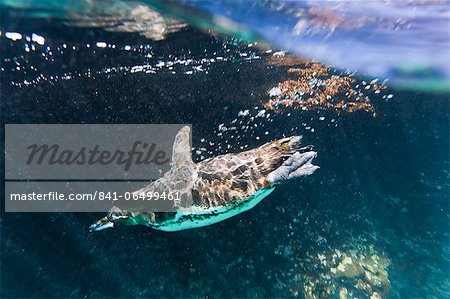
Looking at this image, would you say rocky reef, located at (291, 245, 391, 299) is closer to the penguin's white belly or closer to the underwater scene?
the underwater scene

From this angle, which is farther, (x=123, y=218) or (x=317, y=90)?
(x=317, y=90)

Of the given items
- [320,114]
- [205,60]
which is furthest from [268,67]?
[320,114]

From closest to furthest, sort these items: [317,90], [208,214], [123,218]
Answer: [208,214] < [123,218] < [317,90]

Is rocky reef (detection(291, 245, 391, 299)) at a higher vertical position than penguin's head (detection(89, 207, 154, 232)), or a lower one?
lower

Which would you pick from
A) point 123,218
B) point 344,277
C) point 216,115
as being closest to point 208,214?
point 123,218

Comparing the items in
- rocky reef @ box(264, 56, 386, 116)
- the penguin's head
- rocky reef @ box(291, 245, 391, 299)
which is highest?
rocky reef @ box(264, 56, 386, 116)

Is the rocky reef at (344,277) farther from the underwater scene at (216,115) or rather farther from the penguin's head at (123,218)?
the penguin's head at (123,218)

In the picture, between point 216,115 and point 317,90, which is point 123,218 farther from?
point 317,90

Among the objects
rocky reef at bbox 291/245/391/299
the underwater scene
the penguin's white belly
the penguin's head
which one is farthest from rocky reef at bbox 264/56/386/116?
the penguin's head
